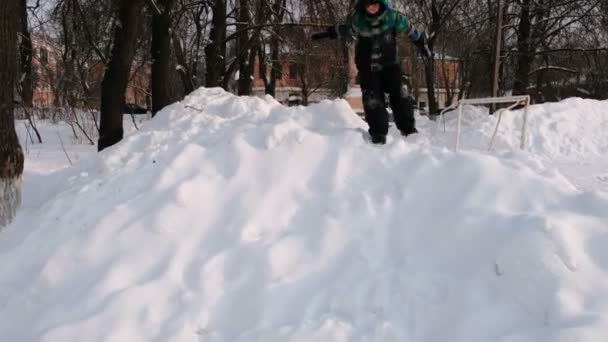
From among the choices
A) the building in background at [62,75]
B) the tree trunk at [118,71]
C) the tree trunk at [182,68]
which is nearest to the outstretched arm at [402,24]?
the tree trunk at [118,71]

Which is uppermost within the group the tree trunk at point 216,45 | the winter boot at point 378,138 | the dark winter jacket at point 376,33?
the tree trunk at point 216,45

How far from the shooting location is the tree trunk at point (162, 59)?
9.06 m

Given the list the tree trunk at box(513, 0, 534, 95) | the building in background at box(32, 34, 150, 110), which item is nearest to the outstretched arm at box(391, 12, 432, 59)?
the building in background at box(32, 34, 150, 110)

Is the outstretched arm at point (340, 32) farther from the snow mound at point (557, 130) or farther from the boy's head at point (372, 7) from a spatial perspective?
the snow mound at point (557, 130)

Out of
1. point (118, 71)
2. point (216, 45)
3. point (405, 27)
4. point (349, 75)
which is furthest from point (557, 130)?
point (216, 45)

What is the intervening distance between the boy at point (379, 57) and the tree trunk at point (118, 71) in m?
3.85

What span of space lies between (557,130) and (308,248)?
23.2 ft

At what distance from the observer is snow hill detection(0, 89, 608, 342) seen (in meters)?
2.46

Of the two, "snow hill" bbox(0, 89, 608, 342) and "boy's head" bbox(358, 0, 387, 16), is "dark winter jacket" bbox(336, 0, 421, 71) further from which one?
"snow hill" bbox(0, 89, 608, 342)

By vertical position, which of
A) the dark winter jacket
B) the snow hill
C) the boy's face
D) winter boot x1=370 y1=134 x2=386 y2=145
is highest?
the boy's face

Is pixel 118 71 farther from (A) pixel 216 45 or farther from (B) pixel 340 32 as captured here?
(A) pixel 216 45

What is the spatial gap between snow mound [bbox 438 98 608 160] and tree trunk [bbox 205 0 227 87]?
6.12m

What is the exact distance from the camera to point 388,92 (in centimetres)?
509

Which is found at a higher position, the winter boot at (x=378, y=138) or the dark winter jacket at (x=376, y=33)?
the dark winter jacket at (x=376, y=33)
